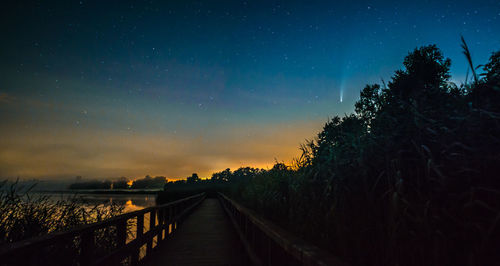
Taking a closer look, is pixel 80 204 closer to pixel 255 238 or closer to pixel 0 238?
pixel 0 238

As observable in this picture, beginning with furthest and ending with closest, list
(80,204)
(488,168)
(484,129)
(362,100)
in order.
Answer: (362,100), (80,204), (484,129), (488,168)

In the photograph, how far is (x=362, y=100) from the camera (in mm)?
30312

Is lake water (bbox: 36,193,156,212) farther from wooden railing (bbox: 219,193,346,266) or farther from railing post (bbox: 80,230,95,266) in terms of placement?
wooden railing (bbox: 219,193,346,266)

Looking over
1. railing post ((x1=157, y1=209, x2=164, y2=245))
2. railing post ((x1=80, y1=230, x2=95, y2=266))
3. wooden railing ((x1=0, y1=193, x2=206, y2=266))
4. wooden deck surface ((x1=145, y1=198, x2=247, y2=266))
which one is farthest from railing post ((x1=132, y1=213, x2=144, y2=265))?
railing post ((x1=80, y1=230, x2=95, y2=266))

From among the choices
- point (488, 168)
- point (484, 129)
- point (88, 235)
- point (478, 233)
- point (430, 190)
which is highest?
point (484, 129)

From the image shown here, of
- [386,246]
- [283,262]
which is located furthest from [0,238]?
[386,246]

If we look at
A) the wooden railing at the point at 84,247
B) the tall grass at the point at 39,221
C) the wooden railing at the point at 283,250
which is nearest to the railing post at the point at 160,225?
the wooden railing at the point at 84,247

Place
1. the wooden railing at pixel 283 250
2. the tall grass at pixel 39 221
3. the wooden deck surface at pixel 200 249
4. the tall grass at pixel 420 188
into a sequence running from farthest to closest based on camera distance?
1. the wooden deck surface at pixel 200 249
2. the tall grass at pixel 39 221
3. the wooden railing at pixel 283 250
4. the tall grass at pixel 420 188

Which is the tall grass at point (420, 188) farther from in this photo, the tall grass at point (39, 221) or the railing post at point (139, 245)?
the tall grass at point (39, 221)

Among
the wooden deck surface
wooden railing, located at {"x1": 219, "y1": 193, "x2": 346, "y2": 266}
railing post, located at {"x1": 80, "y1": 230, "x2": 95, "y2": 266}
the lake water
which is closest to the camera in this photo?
wooden railing, located at {"x1": 219, "y1": 193, "x2": 346, "y2": 266}

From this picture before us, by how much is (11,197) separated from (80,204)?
7.24 ft

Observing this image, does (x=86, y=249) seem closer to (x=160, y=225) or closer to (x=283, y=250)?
(x=283, y=250)

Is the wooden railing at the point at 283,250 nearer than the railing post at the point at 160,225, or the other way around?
the wooden railing at the point at 283,250

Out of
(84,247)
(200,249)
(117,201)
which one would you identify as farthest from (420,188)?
(117,201)
